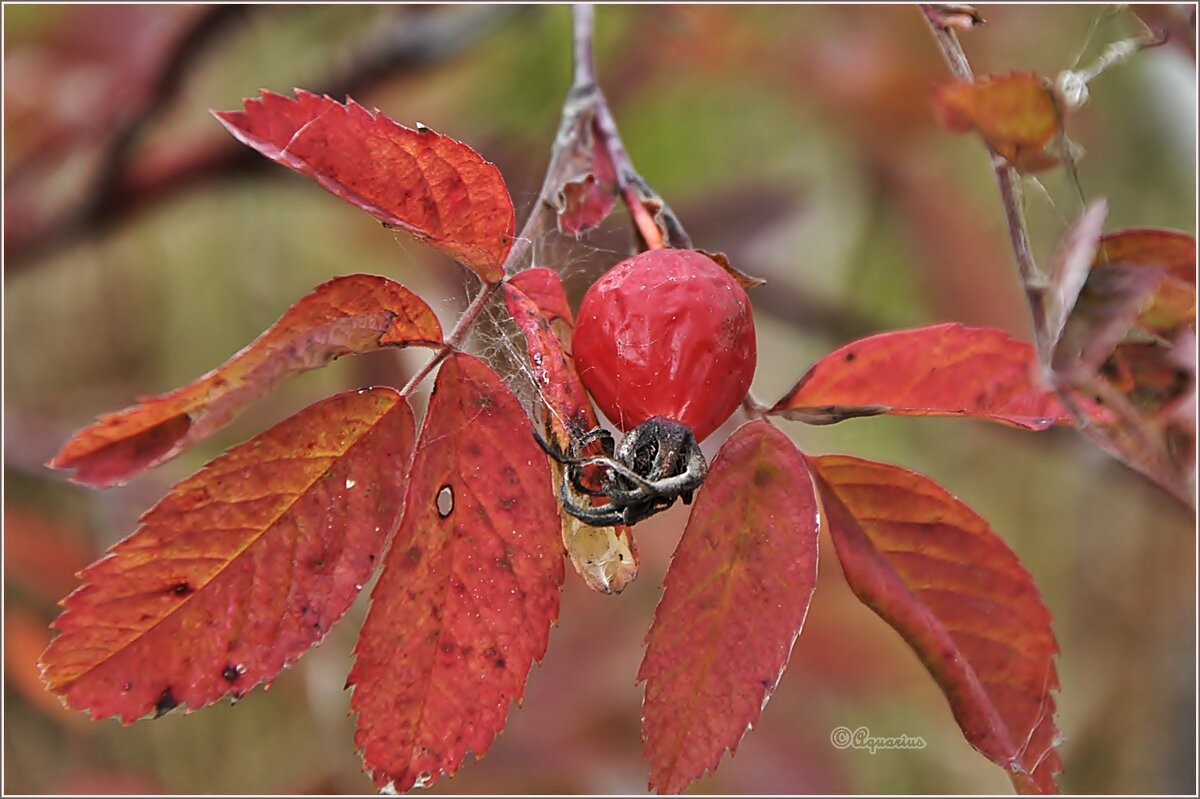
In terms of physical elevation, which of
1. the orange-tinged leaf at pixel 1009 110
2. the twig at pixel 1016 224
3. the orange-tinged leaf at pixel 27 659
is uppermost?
the orange-tinged leaf at pixel 1009 110

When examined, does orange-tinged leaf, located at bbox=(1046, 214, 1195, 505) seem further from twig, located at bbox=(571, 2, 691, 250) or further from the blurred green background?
the blurred green background

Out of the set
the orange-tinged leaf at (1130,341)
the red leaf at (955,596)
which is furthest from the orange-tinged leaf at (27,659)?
the orange-tinged leaf at (1130,341)

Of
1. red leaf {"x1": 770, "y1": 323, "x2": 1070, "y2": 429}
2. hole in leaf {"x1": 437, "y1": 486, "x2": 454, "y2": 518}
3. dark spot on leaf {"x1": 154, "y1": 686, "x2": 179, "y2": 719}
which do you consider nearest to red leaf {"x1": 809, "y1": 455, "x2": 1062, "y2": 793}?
red leaf {"x1": 770, "y1": 323, "x2": 1070, "y2": 429}

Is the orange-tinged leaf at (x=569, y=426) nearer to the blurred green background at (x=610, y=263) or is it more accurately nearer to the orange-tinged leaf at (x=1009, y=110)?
the orange-tinged leaf at (x=1009, y=110)

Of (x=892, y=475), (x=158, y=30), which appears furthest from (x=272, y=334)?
(x=158, y=30)

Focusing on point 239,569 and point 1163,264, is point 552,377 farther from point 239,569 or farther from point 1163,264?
point 1163,264
